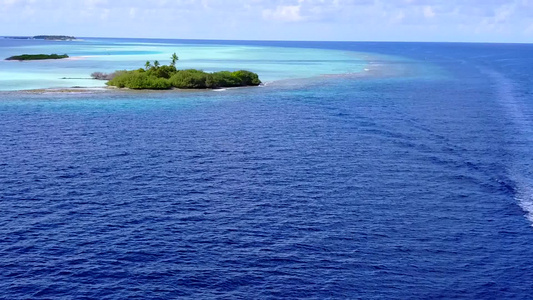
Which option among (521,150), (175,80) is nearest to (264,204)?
(521,150)

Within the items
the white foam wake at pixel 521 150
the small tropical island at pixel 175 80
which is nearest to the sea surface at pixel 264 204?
the white foam wake at pixel 521 150

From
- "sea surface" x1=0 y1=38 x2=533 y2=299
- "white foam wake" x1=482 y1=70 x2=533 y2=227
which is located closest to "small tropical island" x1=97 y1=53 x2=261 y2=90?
"sea surface" x1=0 y1=38 x2=533 y2=299

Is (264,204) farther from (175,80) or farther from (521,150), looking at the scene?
(175,80)

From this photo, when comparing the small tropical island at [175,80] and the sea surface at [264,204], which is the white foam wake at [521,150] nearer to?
the sea surface at [264,204]

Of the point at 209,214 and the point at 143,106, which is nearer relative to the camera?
the point at 209,214

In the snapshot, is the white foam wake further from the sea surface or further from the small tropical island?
the small tropical island

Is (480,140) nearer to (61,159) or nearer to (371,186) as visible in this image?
(371,186)

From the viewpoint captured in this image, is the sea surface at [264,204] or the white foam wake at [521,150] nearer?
the sea surface at [264,204]

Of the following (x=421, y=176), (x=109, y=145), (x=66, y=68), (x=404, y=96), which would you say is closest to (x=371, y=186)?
(x=421, y=176)
